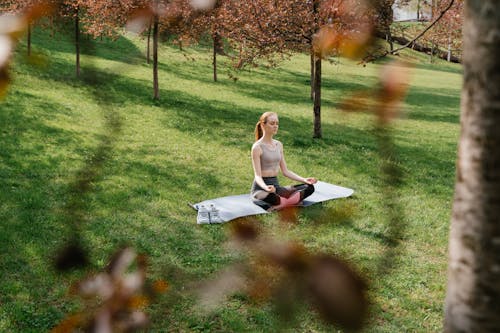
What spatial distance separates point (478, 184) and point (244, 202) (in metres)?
6.32

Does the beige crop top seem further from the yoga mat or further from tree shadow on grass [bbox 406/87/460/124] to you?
tree shadow on grass [bbox 406/87/460/124]

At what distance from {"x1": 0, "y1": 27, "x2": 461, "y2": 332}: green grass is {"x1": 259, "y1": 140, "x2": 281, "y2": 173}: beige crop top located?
0.76 meters

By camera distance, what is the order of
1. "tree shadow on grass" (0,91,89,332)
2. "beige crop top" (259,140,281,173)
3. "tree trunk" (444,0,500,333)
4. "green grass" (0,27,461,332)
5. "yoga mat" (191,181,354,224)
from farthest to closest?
"beige crop top" (259,140,281,173)
"yoga mat" (191,181,354,224)
"tree shadow on grass" (0,91,89,332)
"green grass" (0,27,461,332)
"tree trunk" (444,0,500,333)

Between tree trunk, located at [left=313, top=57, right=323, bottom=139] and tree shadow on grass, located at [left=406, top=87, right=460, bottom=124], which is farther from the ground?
tree trunk, located at [left=313, top=57, right=323, bottom=139]

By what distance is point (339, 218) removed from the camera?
52 cm

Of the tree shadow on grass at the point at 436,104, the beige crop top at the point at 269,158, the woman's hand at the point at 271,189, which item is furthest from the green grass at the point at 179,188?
the tree shadow on grass at the point at 436,104

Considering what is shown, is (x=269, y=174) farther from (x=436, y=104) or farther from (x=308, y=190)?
(x=436, y=104)

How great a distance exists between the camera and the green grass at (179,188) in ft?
1.92

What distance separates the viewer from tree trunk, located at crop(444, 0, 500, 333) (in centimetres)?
32

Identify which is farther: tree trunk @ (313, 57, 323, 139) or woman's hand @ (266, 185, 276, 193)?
tree trunk @ (313, 57, 323, 139)

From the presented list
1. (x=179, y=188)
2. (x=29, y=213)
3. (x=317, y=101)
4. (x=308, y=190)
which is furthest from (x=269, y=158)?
(x=317, y=101)

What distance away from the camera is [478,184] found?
13.3 inches

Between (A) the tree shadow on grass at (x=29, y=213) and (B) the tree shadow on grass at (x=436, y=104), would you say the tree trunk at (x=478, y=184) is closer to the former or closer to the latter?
(A) the tree shadow on grass at (x=29, y=213)

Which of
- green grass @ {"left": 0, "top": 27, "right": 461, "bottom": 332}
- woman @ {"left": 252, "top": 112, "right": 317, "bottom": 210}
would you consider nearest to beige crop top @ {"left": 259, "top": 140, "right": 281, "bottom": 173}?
woman @ {"left": 252, "top": 112, "right": 317, "bottom": 210}
